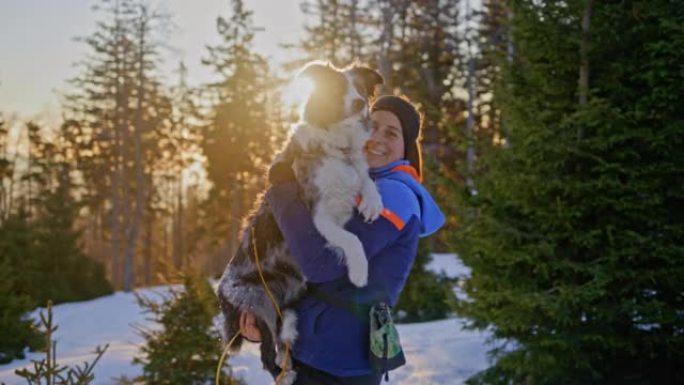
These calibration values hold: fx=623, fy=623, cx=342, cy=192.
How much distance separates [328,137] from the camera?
2807 mm

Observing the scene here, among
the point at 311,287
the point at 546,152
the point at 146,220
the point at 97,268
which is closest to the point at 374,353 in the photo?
the point at 311,287

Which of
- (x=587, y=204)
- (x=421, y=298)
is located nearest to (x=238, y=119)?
(x=421, y=298)

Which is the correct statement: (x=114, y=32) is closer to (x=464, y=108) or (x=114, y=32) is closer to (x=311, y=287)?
(x=464, y=108)

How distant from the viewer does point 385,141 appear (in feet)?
10.2

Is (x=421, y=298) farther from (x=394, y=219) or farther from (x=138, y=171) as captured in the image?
(x=138, y=171)

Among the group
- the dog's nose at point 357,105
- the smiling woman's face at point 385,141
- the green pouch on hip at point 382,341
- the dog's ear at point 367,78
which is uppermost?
the dog's ear at point 367,78

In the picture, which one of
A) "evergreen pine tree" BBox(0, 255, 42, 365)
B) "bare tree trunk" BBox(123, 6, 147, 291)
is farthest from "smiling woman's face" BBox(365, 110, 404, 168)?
"bare tree trunk" BBox(123, 6, 147, 291)

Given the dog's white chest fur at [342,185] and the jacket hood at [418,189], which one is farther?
the jacket hood at [418,189]

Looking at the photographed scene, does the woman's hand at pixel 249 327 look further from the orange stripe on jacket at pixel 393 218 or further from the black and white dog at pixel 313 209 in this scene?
the orange stripe on jacket at pixel 393 218

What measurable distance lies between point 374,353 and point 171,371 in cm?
591

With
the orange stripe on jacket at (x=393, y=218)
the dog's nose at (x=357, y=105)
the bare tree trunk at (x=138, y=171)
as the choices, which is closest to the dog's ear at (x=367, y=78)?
the dog's nose at (x=357, y=105)

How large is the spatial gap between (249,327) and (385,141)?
1.11 m

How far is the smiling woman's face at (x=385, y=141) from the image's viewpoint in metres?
3.06

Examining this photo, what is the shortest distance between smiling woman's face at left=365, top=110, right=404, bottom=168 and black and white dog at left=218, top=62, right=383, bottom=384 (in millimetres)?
172
